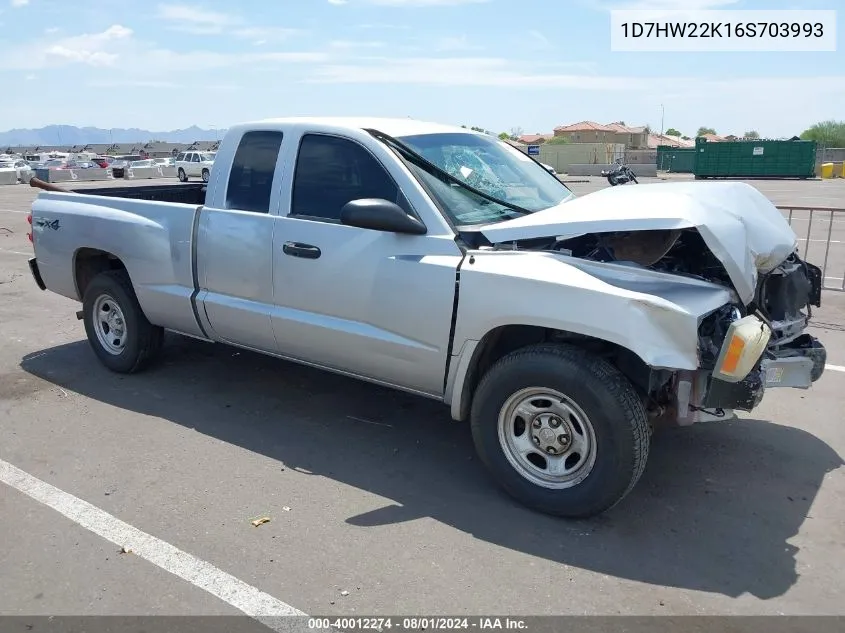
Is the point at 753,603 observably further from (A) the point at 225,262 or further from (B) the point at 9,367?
(B) the point at 9,367

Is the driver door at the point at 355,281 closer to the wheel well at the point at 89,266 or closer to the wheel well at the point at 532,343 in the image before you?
the wheel well at the point at 532,343

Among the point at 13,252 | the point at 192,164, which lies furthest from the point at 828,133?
the point at 13,252

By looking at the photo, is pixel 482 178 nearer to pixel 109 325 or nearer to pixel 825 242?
pixel 109 325

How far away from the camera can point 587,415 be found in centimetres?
353

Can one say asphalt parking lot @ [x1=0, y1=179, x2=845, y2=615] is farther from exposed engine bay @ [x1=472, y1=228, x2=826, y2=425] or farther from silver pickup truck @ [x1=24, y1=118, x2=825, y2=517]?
exposed engine bay @ [x1=472, y1=228, x2=826, y2=425]

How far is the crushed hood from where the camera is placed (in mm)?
3529

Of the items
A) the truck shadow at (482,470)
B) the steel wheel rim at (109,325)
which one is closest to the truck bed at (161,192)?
the steel wheel rim at (109,325)

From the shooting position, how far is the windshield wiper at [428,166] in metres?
4.32

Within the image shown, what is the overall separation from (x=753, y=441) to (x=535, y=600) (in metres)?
2.33

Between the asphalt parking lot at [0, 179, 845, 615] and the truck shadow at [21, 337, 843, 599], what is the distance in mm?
15

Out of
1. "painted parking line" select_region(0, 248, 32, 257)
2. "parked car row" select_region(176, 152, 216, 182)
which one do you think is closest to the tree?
"parked car row" select_region(176, 152, 216, 182)

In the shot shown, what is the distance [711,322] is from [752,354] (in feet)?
0.99

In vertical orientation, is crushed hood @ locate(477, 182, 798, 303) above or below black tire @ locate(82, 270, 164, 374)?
above

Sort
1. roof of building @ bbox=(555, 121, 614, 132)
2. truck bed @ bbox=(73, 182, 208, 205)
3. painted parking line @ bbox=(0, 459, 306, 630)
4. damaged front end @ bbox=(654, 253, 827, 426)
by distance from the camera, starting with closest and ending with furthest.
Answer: painted parking line @ bbox=(0, 459, 306, 630), damaged front end @ bbox=(654, 253, 827, 426), truck bed @ bbox=(73, 182, 208, 205), roof of building @ bbox=(555, 121, 614, 132)
